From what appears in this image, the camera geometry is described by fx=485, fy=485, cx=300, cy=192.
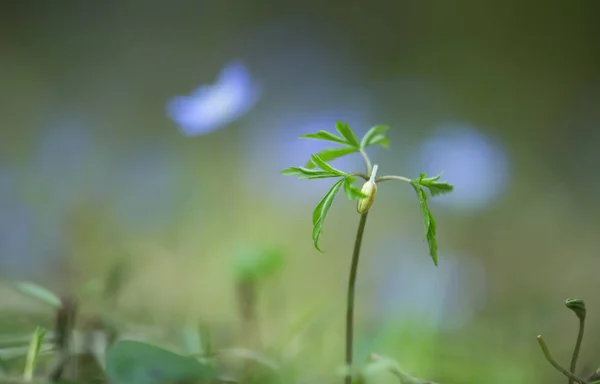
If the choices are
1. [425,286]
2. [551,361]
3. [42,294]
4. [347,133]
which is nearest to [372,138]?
[347,133]

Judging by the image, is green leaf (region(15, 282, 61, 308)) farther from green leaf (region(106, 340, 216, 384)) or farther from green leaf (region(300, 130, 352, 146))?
green leaf (region(300, 130, 352, 146))

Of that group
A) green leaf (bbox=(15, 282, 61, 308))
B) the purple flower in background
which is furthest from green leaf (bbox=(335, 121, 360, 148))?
the purple flower in background

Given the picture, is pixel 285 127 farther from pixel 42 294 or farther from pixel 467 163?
pixel 42 294

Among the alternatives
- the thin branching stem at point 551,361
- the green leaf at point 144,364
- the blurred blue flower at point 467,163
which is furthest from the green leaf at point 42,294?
the blurred blue flower at point 467,163

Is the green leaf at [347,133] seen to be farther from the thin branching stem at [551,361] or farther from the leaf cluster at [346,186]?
the thin branching stem at [551,361]

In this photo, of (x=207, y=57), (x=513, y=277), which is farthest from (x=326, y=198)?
(x=207, y=57)

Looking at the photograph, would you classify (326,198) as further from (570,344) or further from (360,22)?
(360,22)
